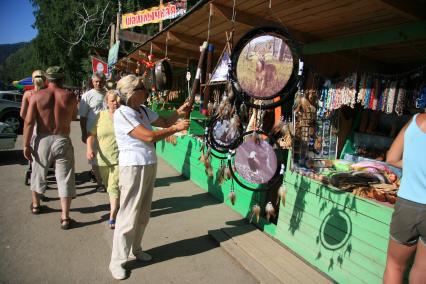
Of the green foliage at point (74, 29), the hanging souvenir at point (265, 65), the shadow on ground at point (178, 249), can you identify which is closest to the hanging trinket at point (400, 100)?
the hanging souvenir at point (265, 65)

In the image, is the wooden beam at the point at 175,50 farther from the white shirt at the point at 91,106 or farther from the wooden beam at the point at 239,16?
the wooden beam at the point at 239,16

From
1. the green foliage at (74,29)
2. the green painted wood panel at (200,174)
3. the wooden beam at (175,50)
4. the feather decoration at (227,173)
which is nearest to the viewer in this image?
the feather decoration at (227,173)

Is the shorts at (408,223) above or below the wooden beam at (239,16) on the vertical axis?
below

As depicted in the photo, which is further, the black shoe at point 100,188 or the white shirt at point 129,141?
the black shoe at point 100,188

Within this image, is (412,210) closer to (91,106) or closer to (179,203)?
(179,203)

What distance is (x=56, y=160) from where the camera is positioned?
3.92 meters

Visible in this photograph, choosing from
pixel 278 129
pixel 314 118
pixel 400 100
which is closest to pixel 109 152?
pixel 278 129

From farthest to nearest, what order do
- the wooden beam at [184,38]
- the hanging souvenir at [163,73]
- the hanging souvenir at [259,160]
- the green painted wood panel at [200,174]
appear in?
the wooden beam at [184,38]
the hanging souvenir at [163,73]
the green painted wood panel at [200,174]
the hanging souvenir at [259,160]

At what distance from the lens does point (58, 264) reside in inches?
121

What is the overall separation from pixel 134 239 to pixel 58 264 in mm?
776

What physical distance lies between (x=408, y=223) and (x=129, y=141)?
2.24 m

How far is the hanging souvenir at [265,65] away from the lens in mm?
2299

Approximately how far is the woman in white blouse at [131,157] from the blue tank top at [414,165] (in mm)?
1699

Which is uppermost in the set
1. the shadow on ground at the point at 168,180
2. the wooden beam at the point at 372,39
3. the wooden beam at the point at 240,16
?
the wooden beam at the point at 240,16
